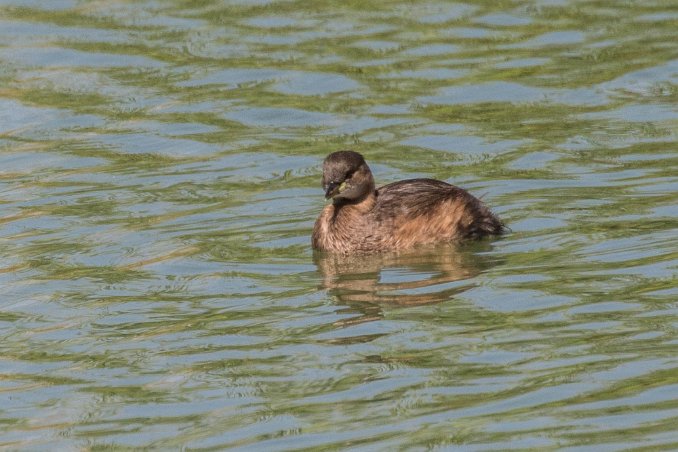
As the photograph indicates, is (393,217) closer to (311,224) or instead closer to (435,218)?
(435,218)

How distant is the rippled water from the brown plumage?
0.17 m

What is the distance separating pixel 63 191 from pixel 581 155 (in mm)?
4562

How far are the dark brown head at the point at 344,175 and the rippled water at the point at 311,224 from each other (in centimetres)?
54

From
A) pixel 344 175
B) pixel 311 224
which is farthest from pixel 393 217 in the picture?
pixel 311 224

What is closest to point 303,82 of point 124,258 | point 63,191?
point 63,191

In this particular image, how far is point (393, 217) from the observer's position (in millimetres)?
13586

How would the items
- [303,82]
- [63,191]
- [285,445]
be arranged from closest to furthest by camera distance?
1. [285,445]
2. [63,191]
3. [303,82]

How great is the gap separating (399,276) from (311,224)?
1.80 meters

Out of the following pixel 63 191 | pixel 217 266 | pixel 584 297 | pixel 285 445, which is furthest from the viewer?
A: pixel 63 191

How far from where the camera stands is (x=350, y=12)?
20.6m

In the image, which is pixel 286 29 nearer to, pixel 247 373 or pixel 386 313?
pixel 386 313

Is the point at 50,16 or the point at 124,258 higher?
the point at 50,16

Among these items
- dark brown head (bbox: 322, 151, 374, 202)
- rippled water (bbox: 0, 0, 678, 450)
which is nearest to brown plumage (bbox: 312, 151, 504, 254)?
dark brown head (bbox: 322, 151, 374, 202)

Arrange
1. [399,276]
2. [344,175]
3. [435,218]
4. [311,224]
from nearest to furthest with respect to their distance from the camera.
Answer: [399,276]
[344,175]
[435,218]
[311,224]
